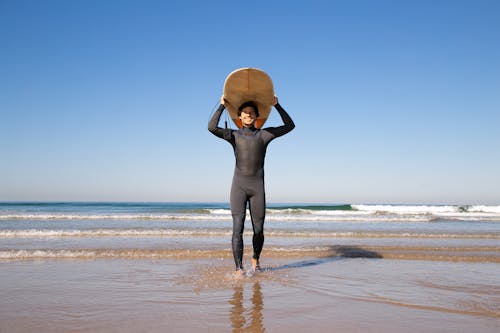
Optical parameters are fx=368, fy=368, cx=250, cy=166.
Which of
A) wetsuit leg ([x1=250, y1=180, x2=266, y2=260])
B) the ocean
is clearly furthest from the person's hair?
the ocean

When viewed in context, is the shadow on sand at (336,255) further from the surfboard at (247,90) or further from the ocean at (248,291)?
the surfboard at (247,90)

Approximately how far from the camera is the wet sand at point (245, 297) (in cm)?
335

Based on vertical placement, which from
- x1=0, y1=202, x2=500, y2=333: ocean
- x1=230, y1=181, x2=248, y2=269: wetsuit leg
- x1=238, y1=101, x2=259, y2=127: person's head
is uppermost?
x1=238, y1=101, x2=259, y2=127: person's head

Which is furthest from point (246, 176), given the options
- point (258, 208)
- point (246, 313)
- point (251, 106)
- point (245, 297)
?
point (246, 313)

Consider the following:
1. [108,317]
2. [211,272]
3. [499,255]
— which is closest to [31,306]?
[108,317]

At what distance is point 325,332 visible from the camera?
3.11m

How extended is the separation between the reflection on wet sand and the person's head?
2.45 meters

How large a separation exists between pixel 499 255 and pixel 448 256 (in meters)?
1.41

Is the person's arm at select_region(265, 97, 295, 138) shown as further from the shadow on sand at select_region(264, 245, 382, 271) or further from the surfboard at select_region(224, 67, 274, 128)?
the shadow on sand at select_region(264, 245, 382, 271)

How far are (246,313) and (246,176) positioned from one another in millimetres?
2244

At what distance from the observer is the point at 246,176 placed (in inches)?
215

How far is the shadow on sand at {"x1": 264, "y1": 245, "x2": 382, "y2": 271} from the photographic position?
6863 millimetres

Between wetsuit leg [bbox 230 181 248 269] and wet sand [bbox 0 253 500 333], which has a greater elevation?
wetsuit leg [bbox 230 181 248 269]

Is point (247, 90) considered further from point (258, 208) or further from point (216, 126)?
point (258, 208)
